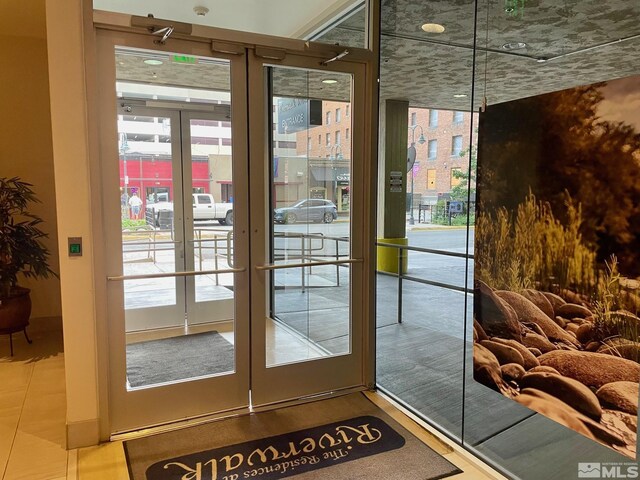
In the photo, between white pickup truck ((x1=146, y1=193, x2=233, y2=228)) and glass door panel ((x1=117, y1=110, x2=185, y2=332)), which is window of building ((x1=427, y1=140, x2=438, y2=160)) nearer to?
white pickup truck ((x1=146, y1=193, x2=233, y2=228))

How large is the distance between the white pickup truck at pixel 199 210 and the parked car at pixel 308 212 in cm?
58

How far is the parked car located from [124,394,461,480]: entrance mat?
5.43 ft

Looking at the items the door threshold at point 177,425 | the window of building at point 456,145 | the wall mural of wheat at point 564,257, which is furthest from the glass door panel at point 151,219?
the wall mural of wheat at point 564,257

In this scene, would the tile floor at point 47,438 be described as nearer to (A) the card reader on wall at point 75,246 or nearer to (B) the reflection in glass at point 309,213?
(B) the reflection in glass at point 309,213

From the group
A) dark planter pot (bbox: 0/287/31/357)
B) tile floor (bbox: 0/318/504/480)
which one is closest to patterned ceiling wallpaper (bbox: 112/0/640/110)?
tile floor (bbox: 0/318/504/480)

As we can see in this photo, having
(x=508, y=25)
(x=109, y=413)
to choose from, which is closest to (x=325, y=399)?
(x=109, y=413)

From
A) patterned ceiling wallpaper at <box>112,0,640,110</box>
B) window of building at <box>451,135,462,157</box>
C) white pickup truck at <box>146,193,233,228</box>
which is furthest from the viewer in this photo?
white pickup truck at <box>146,193,233,228</box>

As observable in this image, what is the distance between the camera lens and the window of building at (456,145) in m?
2.96

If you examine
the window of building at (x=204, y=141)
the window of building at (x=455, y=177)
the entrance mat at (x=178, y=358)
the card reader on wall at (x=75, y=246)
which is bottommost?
the entrance mat at (x=178, y=358)

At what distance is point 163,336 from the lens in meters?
4.93

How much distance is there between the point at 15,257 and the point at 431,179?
3952 millimetres

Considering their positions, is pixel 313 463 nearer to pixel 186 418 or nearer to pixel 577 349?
pixel 186 418

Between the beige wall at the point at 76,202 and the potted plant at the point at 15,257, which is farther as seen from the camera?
the potted plant at the point at 15,257

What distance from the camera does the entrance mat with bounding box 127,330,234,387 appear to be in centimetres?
376
